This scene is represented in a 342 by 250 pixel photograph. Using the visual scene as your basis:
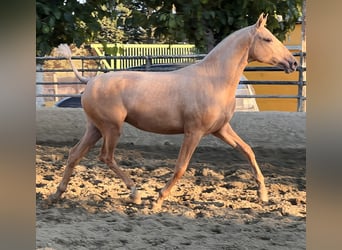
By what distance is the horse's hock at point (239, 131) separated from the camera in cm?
800

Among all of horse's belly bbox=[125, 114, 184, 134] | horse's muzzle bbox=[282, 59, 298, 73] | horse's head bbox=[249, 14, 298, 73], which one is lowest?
horse's belly bbox=[125, 114, 184, 134]

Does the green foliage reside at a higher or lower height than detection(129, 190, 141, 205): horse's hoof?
→ higher

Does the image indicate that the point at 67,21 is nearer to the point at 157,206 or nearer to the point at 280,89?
the point at 157,206

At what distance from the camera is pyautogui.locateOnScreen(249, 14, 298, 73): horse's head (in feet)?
15.4

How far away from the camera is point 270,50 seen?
15.5ft

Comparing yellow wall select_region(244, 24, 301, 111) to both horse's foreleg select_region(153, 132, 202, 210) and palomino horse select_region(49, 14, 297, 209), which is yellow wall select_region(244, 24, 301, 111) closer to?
palomino horse select_region(49, 14, 297, 209)

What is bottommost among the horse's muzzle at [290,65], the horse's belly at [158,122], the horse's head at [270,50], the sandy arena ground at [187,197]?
the sandy arena ground at [187,197]

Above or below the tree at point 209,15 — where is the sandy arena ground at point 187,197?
below

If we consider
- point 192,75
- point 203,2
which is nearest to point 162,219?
point 192,75

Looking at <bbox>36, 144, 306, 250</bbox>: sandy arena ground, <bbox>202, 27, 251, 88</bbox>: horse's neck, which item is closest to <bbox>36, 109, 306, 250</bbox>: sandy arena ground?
<bbox>36, 144, 306, 250</bbox>: sandy arena ground

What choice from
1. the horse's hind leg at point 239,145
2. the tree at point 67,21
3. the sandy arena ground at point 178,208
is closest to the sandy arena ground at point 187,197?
the sandy arena ground at point 178,208

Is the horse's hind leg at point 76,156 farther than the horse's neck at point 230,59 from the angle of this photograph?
Yes

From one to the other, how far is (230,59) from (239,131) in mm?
3517

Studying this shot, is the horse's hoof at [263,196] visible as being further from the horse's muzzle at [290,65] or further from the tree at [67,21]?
the tree at [67,21]
